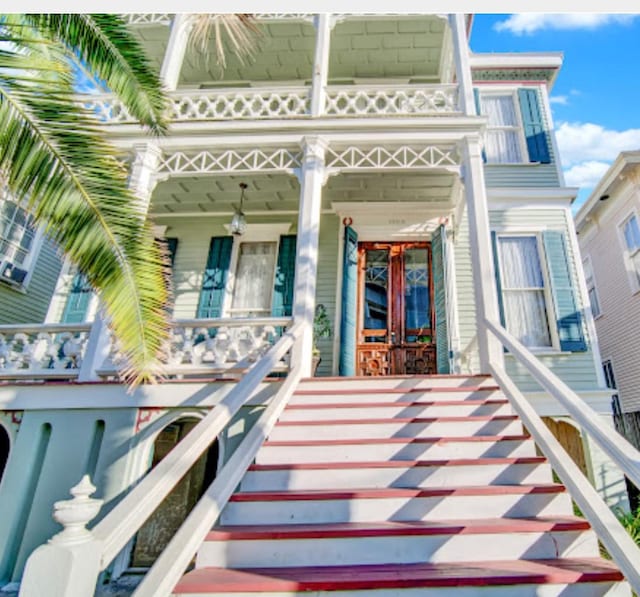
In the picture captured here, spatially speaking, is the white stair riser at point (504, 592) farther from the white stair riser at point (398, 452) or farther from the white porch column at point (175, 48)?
the white porch column at point (175, 48)

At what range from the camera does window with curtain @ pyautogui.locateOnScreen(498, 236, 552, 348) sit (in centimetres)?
646

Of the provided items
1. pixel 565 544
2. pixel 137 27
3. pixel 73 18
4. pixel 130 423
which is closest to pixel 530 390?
pixel 565 544

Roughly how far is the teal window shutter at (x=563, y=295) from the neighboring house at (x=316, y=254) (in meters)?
0.02

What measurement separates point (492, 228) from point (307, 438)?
210 inches

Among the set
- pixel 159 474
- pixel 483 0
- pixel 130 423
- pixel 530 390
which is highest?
pixel 483 0

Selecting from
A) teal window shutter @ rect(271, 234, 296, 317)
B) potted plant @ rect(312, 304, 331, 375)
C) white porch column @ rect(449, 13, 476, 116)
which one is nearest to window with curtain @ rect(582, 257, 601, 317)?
white porch column @ rect(449, 13, 476, 116)

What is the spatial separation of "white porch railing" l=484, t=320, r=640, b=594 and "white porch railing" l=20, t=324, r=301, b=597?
6.78ft

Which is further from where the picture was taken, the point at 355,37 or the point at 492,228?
the point at 355,37

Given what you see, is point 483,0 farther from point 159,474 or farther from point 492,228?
point 492,228

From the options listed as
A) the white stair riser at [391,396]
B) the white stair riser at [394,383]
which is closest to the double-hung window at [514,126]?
the white stair riser at [394,383]

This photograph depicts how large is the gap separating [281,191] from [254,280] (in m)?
1.75

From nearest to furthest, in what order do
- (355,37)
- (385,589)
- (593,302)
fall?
(385,589)
(355,37)
(593,302)

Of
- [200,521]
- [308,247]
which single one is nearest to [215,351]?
[308,247]

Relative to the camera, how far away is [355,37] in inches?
307
